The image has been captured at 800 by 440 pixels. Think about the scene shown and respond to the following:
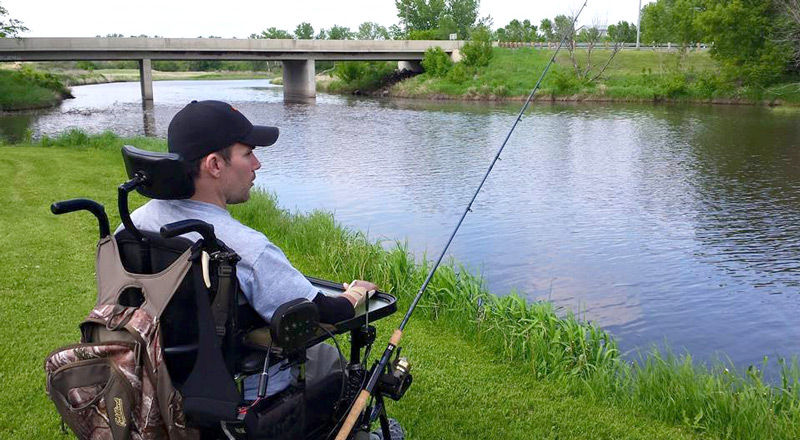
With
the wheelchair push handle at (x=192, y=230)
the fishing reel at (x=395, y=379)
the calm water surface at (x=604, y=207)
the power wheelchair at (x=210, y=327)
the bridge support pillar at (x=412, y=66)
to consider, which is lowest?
the calm water surface at (x=604, y=207)

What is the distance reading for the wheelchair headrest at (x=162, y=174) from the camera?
256 centimetres

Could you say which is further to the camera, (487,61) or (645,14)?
(645,14)

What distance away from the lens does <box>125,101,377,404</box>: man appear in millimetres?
2621

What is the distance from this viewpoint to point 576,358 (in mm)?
5613

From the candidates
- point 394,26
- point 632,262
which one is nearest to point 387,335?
point 632,262

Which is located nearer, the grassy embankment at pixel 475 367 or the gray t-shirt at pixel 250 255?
the gray t-shirt at pixel 250 255

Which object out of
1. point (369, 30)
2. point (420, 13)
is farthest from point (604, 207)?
point (369, 30)

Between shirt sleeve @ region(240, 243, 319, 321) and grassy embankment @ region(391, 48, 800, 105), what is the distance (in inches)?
1561

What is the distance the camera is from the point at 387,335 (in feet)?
18.6

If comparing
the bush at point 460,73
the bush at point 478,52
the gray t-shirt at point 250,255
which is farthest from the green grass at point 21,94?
the gray t-shirt at point 250,255

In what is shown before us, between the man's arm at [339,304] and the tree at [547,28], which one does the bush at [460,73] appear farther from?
the man's arm at [339,304]

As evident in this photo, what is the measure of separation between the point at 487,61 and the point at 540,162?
1388 inches

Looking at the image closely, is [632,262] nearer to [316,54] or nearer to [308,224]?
[308,224]

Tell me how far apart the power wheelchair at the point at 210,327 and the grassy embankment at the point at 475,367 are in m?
1.66
